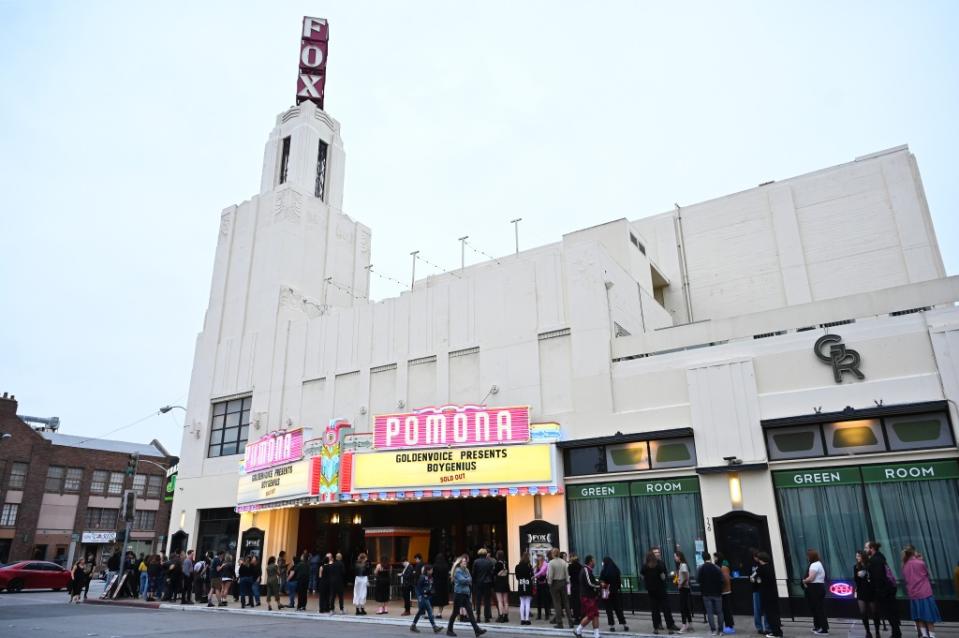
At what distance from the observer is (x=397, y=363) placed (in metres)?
26.9

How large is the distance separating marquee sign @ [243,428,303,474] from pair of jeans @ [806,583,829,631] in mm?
17492

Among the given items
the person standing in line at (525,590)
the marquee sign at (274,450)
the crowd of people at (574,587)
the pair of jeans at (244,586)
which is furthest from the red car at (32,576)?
the person standing in line at (525,590)

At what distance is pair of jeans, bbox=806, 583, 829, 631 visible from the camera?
1427 cm

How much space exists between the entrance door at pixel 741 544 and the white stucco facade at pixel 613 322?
33cm

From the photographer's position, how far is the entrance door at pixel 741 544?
58.7 ft

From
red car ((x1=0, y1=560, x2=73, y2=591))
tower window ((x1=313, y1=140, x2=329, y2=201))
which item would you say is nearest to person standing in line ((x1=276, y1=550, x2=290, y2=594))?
red car ((x1=0, y1=560, x2=73, y2=591))

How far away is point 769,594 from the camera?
14.2m

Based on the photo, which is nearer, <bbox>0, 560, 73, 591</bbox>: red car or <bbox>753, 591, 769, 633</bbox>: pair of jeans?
<bbox>753, 591, 769, 633</bbox>: pair of jeans

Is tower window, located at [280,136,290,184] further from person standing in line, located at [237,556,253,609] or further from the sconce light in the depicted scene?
the sconce light

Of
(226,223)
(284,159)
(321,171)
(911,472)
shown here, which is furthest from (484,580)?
(284,159)

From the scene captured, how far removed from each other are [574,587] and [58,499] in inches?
2262

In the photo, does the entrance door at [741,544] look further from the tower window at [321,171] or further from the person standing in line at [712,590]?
the tower window at [321,171]

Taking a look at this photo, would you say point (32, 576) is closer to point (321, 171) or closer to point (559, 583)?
point (321, 171)

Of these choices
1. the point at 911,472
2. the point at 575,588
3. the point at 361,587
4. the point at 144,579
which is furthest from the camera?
the point at 144,579
